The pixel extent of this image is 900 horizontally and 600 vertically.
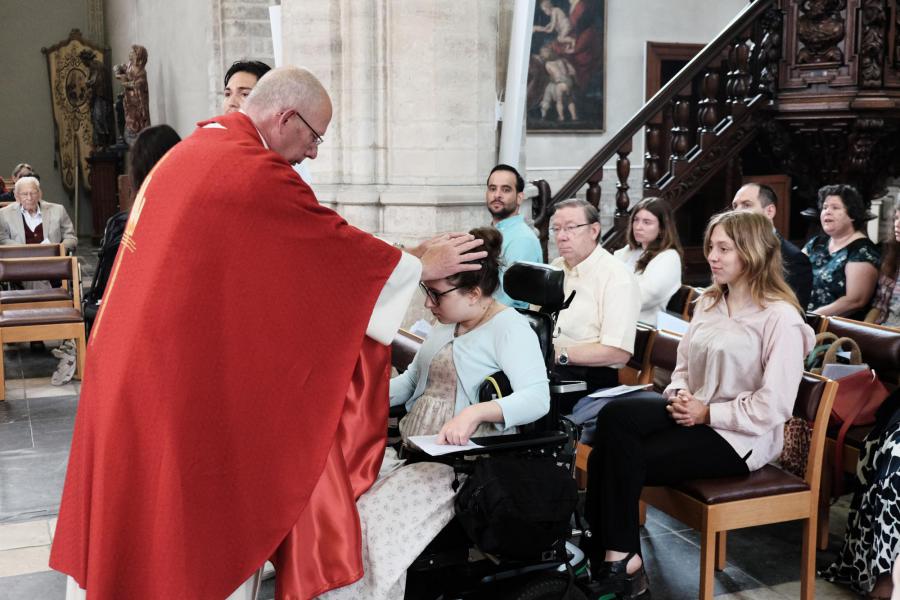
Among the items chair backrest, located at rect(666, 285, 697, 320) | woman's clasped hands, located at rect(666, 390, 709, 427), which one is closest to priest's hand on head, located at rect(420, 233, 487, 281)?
woman's clasped hands, located at rect(666, 390, 709, 427)

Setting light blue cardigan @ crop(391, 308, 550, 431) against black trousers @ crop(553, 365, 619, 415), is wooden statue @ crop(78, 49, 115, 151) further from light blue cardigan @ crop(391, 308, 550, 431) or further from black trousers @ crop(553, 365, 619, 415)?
light blue cardigan @ crop(391, 308, 550, 431)

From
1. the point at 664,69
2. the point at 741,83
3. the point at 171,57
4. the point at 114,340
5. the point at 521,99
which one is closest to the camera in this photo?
the point at 114,340

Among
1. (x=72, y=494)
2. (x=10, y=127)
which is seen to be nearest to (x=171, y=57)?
(x=10, y=127)

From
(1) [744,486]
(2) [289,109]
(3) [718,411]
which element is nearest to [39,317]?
(2) [289,109]

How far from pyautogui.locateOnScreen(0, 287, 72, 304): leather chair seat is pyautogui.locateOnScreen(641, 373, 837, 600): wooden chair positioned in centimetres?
565

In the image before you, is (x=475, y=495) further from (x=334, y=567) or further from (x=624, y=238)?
(x=624, y=238)

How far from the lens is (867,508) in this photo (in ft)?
11.4

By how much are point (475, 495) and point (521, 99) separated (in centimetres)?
347

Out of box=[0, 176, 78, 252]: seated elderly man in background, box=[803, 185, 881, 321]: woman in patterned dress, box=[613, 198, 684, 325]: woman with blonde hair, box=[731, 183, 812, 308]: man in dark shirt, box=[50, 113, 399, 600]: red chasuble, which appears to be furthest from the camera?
box=[0, 176, 78, 252]: seated elderly man in background

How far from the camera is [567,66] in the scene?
12.6 meters

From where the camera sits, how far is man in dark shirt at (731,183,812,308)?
189 inches

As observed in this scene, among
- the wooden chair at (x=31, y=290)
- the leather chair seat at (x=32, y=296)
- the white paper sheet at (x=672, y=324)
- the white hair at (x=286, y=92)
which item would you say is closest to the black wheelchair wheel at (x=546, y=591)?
the white hair at (x=286, y=92)

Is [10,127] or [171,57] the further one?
[10,127]

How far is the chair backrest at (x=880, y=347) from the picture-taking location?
3.93 metres
